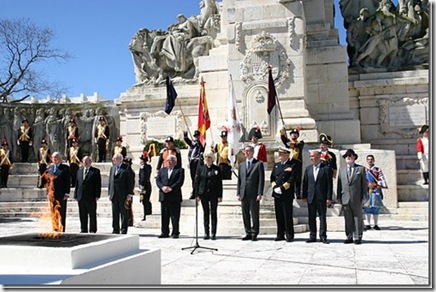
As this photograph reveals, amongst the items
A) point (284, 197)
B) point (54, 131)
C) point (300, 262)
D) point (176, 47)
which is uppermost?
point (176, 47)

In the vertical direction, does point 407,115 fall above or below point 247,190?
above

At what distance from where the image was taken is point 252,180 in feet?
31.9

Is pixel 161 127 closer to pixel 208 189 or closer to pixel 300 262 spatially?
pixel 208 189

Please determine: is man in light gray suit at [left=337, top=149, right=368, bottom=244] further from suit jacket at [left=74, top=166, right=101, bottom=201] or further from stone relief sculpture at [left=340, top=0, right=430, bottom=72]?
→ stone relief sculpture at [left=340, top=0, right=430, bottom=72]

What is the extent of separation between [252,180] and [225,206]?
1924 mm

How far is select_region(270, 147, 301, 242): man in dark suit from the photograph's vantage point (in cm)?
945

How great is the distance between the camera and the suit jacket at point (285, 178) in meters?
9.54

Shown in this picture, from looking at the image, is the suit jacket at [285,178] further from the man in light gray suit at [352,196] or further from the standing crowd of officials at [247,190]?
the man in light gray suit at [352,196]

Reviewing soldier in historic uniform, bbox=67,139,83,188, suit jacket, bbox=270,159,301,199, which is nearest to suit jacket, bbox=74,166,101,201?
suit jacket, bbox=270,159,301,199

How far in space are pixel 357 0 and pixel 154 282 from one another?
59.2 ft

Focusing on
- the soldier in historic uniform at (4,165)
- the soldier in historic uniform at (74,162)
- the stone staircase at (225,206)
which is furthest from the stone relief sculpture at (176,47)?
the soldier in historic uniform at (4,165)

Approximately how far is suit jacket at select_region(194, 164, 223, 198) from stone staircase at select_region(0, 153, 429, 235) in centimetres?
95

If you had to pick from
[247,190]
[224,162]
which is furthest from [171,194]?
[224,162]

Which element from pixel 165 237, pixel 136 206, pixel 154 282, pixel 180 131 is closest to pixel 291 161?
pixel 165 237
